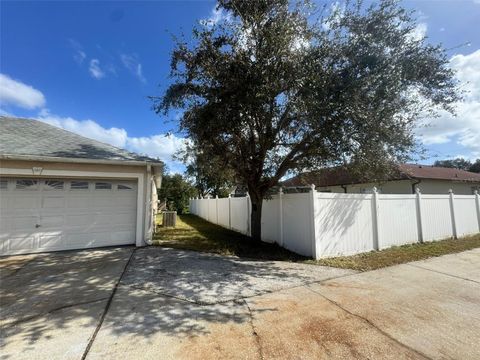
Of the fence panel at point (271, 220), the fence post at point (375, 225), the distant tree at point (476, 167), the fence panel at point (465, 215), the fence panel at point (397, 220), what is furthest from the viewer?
the distant tree at point (476, 167)

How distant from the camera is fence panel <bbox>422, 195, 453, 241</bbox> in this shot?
33.8 ft

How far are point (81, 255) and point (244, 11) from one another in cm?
869

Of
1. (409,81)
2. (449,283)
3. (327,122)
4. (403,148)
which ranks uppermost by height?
A: (409,81)

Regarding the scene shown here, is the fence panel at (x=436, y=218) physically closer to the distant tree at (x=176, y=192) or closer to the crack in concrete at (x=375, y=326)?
the crack in concrete at (x=375, y=326)

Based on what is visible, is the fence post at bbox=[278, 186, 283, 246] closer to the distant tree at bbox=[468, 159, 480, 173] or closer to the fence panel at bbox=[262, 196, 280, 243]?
the fence panel at bbox=[262, 196, 280, 243]

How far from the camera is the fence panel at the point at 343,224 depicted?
780cm

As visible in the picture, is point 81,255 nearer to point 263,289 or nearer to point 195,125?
point 195,125

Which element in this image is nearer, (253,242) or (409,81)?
(409,81)

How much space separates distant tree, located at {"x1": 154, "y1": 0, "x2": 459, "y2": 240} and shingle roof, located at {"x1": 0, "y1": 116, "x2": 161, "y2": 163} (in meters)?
3.37

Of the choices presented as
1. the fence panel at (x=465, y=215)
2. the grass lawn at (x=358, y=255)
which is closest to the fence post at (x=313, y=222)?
the grass lawn at (x=358, y=255)

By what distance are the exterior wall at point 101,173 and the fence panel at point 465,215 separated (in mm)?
12545

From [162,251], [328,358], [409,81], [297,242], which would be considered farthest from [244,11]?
[328,358]

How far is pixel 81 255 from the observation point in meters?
7.96

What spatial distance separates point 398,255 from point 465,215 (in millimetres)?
6322
